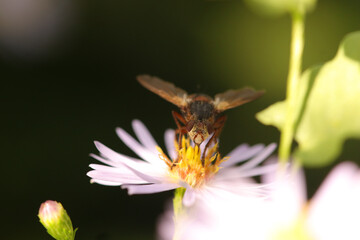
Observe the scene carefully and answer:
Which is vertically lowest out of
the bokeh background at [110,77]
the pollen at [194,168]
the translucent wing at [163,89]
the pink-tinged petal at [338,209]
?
the pink-tinged petal at [338,209]

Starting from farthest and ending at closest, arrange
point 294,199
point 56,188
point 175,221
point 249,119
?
point 249,119, point 56,188, point 175,221, point 294,199

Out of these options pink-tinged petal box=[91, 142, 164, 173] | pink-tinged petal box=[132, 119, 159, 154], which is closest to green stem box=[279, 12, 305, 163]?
pink-tinged petal box=[91, 142, 164, 173]

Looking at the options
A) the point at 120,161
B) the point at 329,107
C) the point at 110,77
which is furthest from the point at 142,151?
the point at 110,77

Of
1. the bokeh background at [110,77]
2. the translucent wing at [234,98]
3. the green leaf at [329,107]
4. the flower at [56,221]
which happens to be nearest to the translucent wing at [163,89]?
the translucent wing at [234,98]

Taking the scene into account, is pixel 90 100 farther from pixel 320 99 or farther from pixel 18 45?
pixel 320 99

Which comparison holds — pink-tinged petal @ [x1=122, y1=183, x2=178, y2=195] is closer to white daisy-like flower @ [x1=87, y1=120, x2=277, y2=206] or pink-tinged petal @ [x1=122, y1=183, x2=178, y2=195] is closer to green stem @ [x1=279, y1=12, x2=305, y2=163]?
white daisy-like flower @ [x1=87, y1=120, x2=277, y2=206]

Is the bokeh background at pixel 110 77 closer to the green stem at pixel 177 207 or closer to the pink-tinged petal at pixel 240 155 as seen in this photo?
the pink-tinged petal at pixel 240 155

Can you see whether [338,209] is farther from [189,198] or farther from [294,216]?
[189,198]

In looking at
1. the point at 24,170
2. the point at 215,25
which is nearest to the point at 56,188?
the point at 24,170
